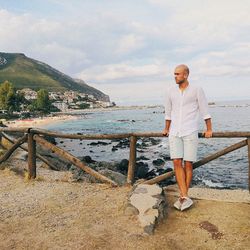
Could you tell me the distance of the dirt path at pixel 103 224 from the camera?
21.2 feet

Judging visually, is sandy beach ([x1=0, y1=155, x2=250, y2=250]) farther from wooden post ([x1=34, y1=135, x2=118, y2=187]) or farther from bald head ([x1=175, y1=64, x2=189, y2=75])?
bald head ([x1=175, y1=64, x2=189, y2=75])

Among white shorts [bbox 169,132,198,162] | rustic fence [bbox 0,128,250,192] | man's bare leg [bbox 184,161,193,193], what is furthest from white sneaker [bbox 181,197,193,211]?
rustic fence [bbox 0,128,250,192]

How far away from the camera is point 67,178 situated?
11.4 meters

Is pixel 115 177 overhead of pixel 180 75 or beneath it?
beneath

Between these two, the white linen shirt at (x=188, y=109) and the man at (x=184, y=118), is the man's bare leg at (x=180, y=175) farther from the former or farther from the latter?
the white linen shirt at (x=188, y=109)

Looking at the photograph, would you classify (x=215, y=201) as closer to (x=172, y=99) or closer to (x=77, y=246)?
(x=172, y=99)

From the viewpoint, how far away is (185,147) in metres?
7.43

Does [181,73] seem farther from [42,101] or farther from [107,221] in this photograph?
[42,101]

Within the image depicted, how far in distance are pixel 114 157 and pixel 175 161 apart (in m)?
29.1

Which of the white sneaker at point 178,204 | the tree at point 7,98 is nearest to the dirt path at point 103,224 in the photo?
the white sneaker at point 178,204

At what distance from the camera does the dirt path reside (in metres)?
6.46

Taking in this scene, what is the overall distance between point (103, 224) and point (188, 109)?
275cm

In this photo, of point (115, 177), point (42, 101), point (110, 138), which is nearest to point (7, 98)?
point (42, 101)

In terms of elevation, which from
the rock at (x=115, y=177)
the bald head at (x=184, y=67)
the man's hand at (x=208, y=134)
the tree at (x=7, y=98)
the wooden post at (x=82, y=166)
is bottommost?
the rock at (x=115, y=177)
